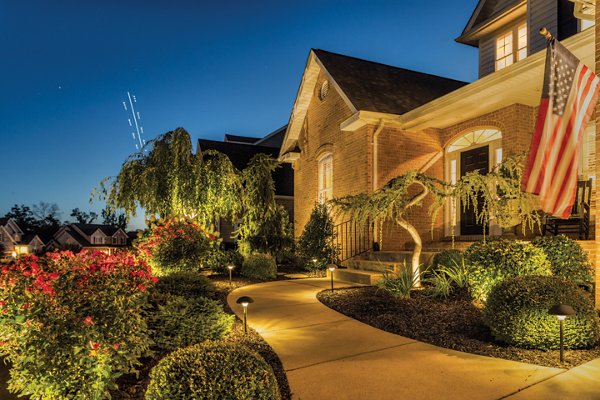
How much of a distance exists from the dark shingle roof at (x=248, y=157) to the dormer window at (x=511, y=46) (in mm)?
12442

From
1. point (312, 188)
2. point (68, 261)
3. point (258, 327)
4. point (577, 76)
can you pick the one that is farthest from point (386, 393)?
point (312, 188)

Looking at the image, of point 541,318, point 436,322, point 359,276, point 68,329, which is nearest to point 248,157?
point 359,276

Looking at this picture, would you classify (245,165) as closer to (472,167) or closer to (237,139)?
(237,139)

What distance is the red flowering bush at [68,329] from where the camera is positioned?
3.19 meters

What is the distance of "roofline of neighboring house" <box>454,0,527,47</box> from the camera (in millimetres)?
11084

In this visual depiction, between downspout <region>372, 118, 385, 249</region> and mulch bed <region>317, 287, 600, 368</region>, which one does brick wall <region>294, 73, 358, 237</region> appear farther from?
mulch bed <region>317, 287, 600, 368</region>

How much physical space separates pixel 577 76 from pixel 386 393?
13.1 feet

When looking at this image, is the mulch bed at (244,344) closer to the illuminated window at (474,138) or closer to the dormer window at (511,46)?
the illuminated window at (474,138)

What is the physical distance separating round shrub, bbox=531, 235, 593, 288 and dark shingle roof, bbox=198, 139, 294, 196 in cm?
1610

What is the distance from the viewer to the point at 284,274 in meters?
11.8

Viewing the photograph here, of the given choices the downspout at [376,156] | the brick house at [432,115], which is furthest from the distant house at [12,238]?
the downspout at [376,156]

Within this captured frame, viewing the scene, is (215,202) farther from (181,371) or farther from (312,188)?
(181,371)

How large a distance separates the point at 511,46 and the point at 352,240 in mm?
6983

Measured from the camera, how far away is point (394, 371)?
3918 millimetres
